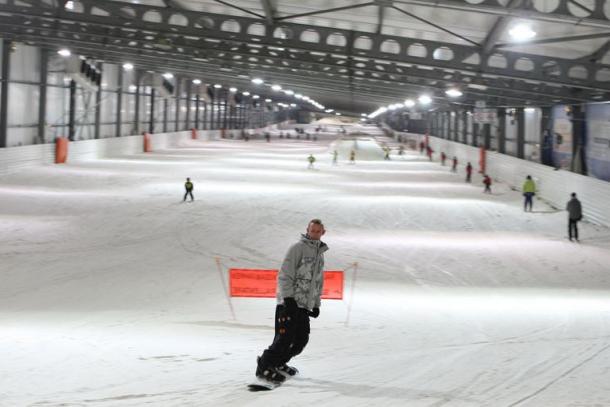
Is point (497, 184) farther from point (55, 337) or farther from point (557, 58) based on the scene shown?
point (55, 337)

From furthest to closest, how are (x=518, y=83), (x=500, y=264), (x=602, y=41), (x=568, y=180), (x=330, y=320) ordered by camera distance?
1. (x=568, y=180)
2. (x=518, y=83)
3. (x=602, y=41)
4. (x=500, y=264)
5. (x=330, y=320)

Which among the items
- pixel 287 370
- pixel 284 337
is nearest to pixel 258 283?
pixel 287 370

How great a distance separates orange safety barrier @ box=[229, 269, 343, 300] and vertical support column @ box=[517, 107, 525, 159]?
30148 millimetres

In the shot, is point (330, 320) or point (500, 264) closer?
point (330, 320)

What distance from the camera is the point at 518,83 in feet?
89.9

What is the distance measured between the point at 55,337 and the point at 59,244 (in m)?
9.42

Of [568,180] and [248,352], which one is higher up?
[568,180]

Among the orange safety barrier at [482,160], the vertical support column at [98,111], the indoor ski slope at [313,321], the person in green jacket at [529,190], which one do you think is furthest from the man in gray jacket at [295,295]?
the vertical support column at [98,111]

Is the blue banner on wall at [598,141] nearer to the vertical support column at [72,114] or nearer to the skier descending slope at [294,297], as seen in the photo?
the skier descending slope at [294,297]

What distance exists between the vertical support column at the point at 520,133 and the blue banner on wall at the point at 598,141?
9653 mm

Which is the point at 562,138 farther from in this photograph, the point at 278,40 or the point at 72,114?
the point at 72,114

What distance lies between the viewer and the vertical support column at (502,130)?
141ft

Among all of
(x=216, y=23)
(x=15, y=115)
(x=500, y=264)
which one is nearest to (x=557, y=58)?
(x=500, y=264)

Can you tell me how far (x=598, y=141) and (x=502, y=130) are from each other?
15237mm
